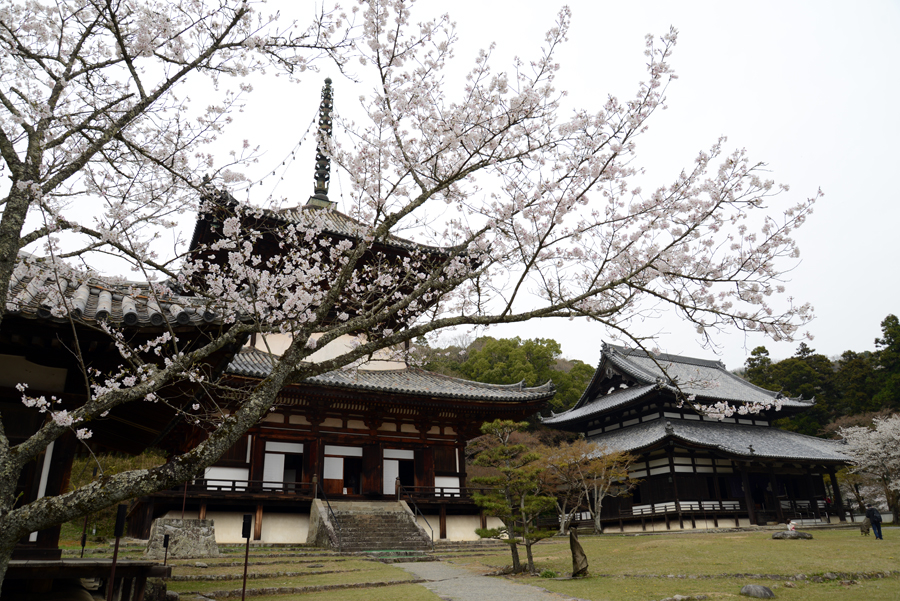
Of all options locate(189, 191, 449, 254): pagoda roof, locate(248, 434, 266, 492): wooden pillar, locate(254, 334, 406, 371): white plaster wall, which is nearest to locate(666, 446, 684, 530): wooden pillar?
locate(254, 334, 406, 371): white plaster wall

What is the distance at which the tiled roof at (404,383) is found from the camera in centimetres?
1553

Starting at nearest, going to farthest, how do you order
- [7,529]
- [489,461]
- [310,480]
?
[7,529]
[489,461]
[310,480]

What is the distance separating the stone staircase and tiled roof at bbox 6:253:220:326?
404 inches

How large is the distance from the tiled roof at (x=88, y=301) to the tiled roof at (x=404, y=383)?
9.25 m

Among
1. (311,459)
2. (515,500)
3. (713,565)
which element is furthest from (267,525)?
(713,565)

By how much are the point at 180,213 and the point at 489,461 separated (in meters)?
8.59

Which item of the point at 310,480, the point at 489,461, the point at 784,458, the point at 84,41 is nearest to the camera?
the point at 84,41

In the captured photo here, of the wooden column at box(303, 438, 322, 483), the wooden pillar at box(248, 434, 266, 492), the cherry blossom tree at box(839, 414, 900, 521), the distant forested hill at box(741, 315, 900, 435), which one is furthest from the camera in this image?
the distant forested hill at box(741, 315, 900, 435)

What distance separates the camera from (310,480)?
16.2 m

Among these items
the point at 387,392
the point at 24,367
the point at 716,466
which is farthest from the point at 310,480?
the point at 716,466

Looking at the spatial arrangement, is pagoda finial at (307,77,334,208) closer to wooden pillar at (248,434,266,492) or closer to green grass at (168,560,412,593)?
wooden pillar at (248,434,266,492)

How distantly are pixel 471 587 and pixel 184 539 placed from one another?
7478mm

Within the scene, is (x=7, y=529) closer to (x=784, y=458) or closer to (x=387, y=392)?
(x=387, y=392)

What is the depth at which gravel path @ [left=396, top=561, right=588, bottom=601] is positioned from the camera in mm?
7965
